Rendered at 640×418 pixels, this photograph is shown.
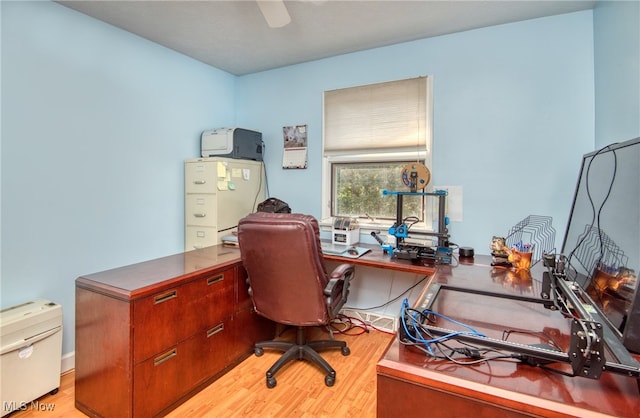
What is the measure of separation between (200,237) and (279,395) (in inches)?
60.0

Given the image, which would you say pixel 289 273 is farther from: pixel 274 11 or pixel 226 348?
pixel 274 11

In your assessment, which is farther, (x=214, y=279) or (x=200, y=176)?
(x=200, y=176)

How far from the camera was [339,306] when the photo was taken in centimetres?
204

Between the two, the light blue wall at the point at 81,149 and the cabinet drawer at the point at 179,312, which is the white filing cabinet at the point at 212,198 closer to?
the light blue wall at the point at 81,149

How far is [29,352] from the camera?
1752 millimetres

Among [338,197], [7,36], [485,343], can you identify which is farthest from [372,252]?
[7,36]

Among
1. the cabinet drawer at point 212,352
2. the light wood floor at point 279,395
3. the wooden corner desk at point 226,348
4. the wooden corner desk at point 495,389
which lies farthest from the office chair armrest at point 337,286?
the wooden corner desk at point 495,389

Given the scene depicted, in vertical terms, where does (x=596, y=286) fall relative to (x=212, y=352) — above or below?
above

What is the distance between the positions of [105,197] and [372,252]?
203 centimetres

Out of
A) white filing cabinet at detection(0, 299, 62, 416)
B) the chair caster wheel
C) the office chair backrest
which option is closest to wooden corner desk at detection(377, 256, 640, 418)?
the office chair backrest

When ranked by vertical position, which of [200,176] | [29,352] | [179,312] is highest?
[200,176]

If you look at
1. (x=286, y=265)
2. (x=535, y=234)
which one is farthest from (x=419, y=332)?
(x=535, y=234)

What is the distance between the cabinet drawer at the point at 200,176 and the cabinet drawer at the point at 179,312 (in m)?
0.95

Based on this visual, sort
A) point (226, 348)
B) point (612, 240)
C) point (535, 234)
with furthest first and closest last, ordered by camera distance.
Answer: point (535, 234) → point (226, 348) → point (612, 240)
